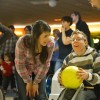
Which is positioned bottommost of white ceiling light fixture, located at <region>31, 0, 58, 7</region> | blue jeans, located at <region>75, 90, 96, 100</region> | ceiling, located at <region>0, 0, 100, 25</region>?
blue jeans, located at <region>75, 90, 96, 100</region>

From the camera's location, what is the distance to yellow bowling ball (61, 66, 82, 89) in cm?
271

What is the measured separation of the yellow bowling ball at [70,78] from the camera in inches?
107

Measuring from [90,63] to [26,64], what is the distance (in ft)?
2.80

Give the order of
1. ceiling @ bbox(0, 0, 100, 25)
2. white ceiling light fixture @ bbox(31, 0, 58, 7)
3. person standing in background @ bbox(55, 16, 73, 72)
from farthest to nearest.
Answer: ceiling @ bbox(0, 0, 100, 25)
white ceiling light fixture @ bbox(31, 0, 58, 7)
person standing in background @ bbox(55, 16, 73, 72)

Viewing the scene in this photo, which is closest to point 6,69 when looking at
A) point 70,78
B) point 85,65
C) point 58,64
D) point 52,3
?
point 58,64

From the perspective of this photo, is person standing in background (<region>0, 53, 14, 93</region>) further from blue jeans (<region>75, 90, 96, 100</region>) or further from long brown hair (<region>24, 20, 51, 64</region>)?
blue jeans (<region>75, 90, 96, 100</region>)

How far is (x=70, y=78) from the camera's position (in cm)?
272

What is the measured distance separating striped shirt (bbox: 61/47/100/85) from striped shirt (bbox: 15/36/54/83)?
0.46 metres

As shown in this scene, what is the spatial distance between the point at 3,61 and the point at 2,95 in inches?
89.9

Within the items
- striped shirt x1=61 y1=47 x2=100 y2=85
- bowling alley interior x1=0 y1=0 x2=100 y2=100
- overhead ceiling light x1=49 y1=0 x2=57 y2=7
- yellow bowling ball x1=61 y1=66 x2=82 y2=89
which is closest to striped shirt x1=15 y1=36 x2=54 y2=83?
bowling alley interior x1=0 y1=0 x2=100 y2=100

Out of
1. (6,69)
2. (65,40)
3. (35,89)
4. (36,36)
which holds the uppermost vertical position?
(36,36)

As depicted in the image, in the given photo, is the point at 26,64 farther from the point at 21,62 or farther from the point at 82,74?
the point at 82,74

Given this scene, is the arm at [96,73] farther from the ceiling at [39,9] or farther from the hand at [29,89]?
the ceiling at [39,9]

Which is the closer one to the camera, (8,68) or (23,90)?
(23,90)
